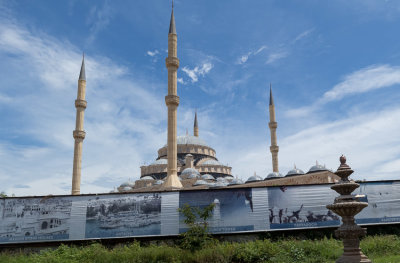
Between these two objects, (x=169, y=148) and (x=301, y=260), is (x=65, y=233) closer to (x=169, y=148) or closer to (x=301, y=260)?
(x=301, y=260)

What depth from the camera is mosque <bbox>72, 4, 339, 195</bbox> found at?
89.4 ft

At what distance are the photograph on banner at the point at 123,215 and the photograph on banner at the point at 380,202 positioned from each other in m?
8.09

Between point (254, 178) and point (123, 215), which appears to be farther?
point (254, 178)

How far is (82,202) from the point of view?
1354 cm

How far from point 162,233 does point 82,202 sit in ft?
11.6

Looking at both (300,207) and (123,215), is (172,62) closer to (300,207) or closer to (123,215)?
(123,215)

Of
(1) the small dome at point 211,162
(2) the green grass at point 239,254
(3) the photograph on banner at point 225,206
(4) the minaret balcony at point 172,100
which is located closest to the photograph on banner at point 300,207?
(3) the photograph on banner at point 225,206

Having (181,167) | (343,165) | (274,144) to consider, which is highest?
(274,144)

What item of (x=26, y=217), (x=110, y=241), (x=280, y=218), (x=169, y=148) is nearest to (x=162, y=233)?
(x=110, y=241)

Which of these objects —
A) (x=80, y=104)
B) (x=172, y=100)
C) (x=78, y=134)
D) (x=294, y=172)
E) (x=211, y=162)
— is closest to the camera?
(x=172, y=100)

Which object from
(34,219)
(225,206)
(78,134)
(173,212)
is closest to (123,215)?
(173,212)

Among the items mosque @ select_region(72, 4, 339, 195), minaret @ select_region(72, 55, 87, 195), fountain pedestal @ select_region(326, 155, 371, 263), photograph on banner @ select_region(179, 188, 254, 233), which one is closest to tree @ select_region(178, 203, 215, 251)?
photograph on banner @ select_region(179, 188, 254, 233)

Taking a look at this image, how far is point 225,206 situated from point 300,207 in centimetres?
297

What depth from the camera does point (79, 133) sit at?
31.2 m
